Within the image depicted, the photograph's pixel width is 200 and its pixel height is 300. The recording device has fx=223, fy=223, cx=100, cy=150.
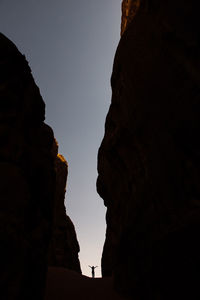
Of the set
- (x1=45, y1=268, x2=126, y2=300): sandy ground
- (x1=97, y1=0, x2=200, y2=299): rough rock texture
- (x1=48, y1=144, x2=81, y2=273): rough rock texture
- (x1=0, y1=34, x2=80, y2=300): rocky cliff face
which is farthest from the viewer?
(x1=48, y1=144, x2=81, y2=273): rough rock texture

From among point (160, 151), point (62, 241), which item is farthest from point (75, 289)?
point (62, 241)

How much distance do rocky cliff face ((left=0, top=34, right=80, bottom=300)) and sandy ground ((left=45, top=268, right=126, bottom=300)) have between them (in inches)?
158

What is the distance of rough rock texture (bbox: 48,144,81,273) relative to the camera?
3323 cm

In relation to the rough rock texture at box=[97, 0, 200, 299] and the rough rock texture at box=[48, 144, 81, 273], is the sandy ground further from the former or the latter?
the rough rock texture at box=[48, 144, 81, 273]

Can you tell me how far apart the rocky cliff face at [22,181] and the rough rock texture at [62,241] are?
2498cm

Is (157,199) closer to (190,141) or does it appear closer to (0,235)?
(190,141)

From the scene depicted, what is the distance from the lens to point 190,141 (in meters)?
9.34

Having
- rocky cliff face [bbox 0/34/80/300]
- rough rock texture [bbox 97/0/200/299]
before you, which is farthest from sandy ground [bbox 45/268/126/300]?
rocky cliff face [bbox 0/34/80/300]

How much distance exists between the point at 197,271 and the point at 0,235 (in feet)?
21.8

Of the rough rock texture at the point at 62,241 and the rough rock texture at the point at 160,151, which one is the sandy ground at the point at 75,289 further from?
the rough rock texture at the point at 62,241

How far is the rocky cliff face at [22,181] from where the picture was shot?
7.28 meters

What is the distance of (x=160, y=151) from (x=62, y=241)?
99.1 ft

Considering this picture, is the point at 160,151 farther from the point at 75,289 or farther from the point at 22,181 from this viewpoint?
the point at 75,289

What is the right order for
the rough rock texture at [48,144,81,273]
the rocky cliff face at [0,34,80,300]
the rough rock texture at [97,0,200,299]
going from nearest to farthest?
the rocky cliff face at [0,34,80,300]
the rough rock texture at [97,0,200,299]
the rough rock texture at [48,144,81,273]
